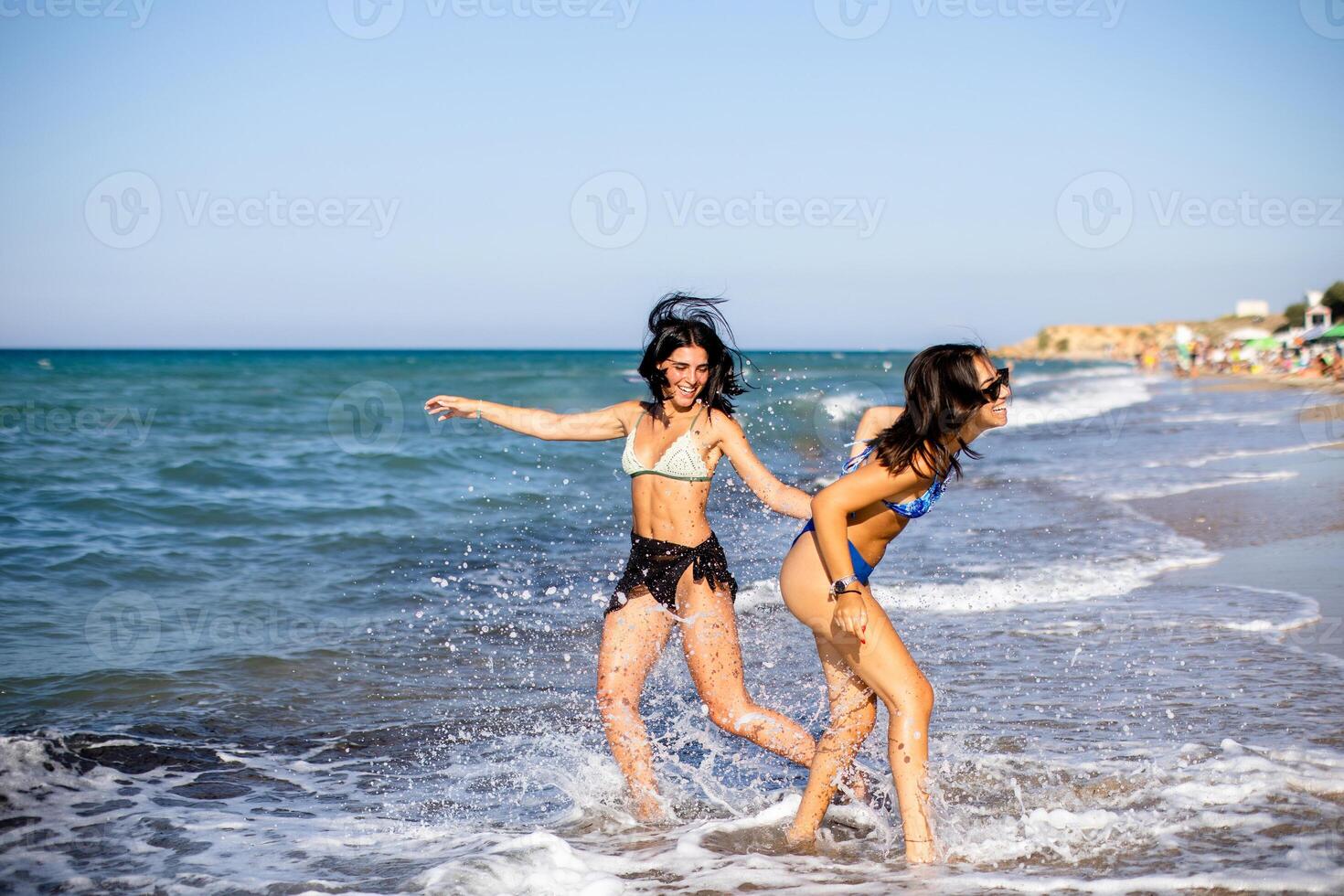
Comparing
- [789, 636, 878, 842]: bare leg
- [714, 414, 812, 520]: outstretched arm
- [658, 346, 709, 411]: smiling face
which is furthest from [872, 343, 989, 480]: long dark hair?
[658, 346, 709, 411]: smiling face

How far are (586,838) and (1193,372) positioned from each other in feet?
194

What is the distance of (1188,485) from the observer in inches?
600

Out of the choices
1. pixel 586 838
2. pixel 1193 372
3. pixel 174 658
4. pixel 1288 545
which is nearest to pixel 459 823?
pixel 586 838

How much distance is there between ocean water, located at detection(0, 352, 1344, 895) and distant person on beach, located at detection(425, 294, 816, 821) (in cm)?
43

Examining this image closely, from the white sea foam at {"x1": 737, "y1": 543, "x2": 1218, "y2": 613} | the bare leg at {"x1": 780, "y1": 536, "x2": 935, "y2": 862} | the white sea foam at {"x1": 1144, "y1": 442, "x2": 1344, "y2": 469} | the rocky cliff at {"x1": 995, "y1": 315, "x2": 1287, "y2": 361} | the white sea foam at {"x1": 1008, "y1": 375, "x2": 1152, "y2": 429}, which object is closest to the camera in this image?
the bare leg at {"x1": 780, "y1": 536, "x2": 935, "y2": 862}

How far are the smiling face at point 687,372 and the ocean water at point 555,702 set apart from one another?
1869 mm

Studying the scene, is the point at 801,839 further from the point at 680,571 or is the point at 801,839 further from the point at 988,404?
the point at 988,404

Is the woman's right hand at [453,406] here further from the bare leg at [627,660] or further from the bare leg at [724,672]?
the bare leg at [724,672]

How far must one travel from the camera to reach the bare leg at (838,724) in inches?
180

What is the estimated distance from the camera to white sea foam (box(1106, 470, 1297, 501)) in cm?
1470

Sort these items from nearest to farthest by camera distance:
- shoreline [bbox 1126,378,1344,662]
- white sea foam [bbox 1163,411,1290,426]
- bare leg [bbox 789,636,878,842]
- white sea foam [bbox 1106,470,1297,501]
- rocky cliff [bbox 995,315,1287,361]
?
bare leg [bbox 789,636,878,842] → shoreline [bbox 1126,378,1344,662] → white sea foam [bbox 1106,470,1297,501] → white sea foam [bbox 1163,411,1290,426] → rocky cliff [bbox 995,315,1287,361]

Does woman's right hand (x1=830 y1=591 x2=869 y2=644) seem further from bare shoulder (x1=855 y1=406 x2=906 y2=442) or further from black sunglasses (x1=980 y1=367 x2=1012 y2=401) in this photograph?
black sunglasses (x1=980 y1=367 x2=1012 y2=401)

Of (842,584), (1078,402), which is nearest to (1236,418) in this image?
(1078,402)

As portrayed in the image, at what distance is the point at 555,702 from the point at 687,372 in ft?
9.64
